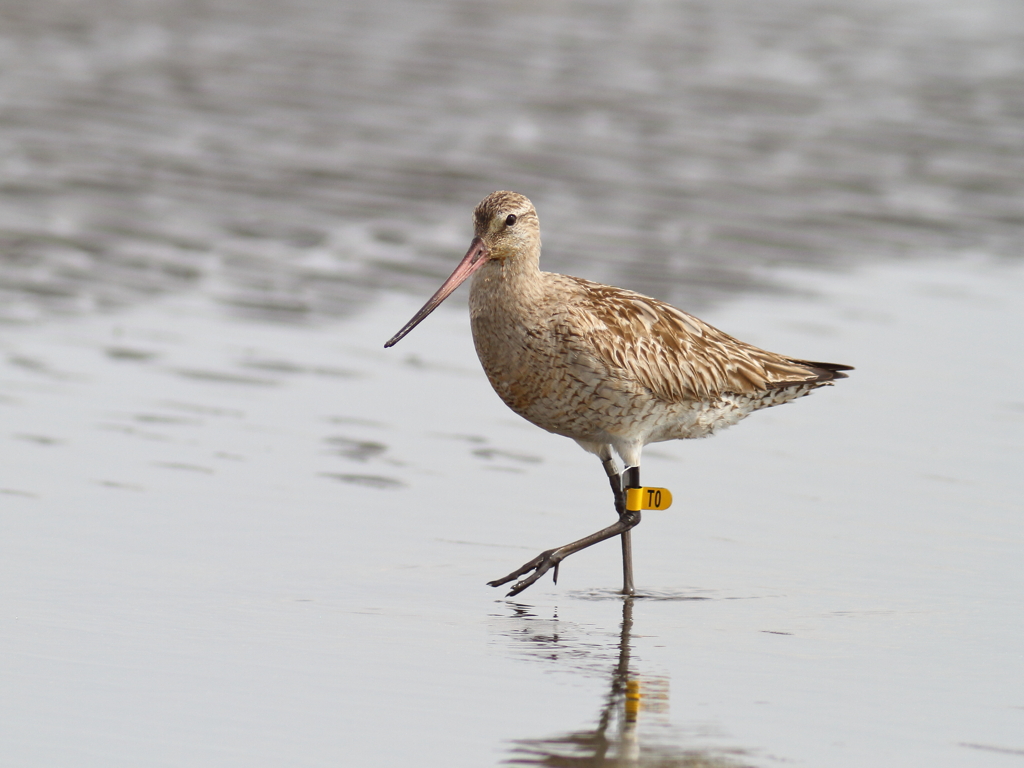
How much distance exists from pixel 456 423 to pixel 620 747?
11.4 feet

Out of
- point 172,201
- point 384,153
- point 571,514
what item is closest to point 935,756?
point 571,514

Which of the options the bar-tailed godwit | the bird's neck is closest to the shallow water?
the bar-tailed godwit

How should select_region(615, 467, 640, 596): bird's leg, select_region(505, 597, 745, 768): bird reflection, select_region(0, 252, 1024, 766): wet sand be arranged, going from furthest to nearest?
select_region(615, 467, 640, 596): bird's leg < select_region(0, 252, 1024, 766): wet sand < select_region(505, 597, 745, 768): bird reflection

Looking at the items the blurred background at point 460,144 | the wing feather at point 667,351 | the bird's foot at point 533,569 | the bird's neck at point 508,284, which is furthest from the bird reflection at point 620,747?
the blurred background at point 460,144

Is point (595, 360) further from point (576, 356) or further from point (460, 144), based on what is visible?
point (460, 144)

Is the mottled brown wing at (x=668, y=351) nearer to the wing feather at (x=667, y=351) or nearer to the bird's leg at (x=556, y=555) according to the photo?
the wing feather at (x=667, y=351)

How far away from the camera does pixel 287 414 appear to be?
26.1 ft

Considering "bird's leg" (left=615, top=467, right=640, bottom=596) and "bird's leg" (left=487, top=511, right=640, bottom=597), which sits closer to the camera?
"bird's leg" (left=487, top=511, right=640, bottom=597)

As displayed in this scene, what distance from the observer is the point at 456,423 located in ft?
26.4

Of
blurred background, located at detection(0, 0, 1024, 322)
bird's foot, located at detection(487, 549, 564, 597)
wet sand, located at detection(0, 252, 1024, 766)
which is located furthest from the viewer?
blurred background, located at detection(0, 0, 1024, 322)

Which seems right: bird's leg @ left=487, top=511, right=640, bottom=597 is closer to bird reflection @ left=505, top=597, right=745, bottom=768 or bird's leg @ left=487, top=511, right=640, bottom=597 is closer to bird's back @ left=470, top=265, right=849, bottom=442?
bird's back @ left=470, top=265, right=849, bottom=442

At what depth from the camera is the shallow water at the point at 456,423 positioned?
5020 millimetres

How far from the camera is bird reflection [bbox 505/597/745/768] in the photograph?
4.60m

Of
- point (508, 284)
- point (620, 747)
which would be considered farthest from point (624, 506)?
point (620, 747)
